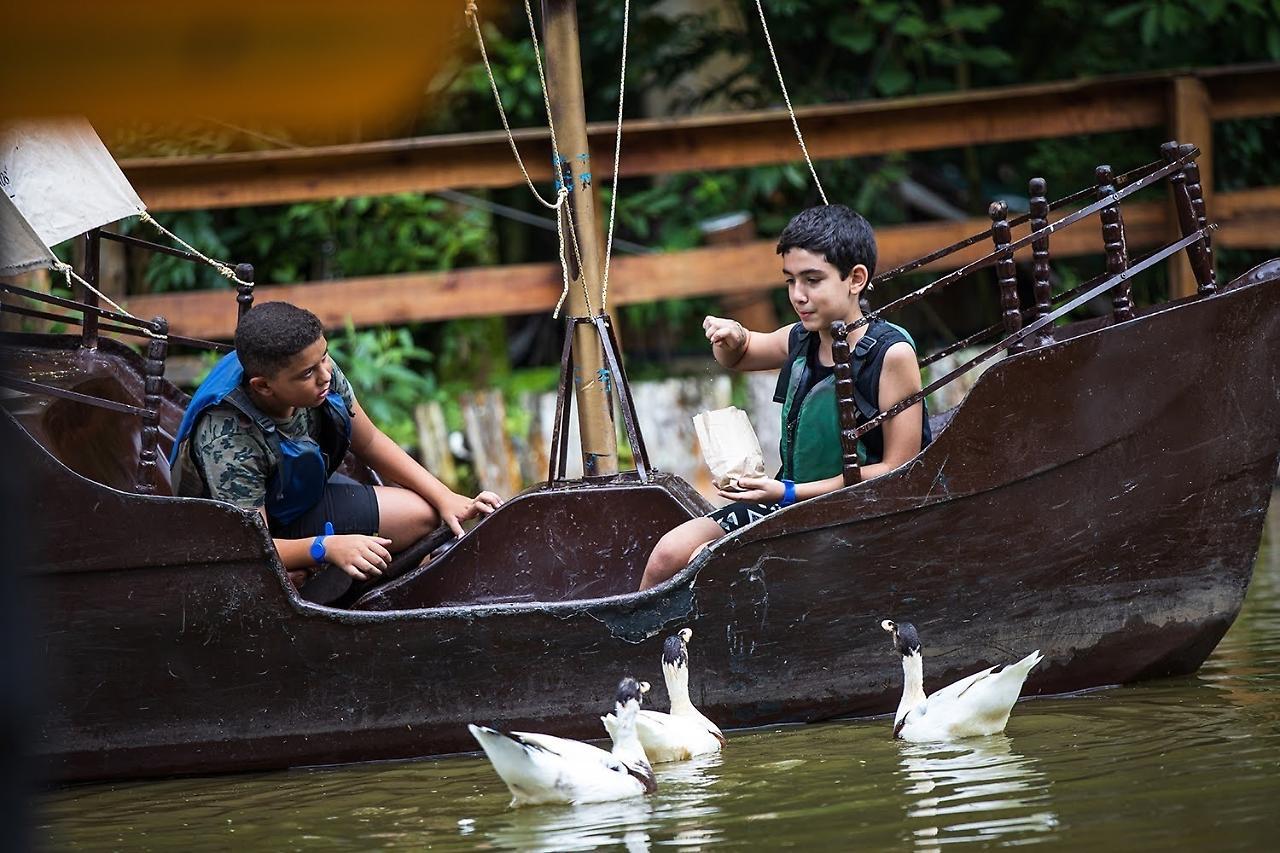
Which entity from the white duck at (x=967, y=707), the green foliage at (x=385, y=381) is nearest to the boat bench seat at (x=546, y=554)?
the white duck at (x=967, y=707)

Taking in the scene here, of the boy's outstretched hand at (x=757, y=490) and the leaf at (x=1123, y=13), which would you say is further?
the leaf at (x=1123, y=13)

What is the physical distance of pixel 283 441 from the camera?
4570 millimetres

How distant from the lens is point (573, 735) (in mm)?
4410

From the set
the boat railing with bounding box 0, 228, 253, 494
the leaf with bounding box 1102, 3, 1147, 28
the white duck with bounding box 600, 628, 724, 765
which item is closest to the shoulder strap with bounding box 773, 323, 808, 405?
the white duck with bounding box 600, 628, 724, 765

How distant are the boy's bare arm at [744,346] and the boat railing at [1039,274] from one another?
51 cm

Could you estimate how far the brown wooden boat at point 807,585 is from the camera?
14.0ft

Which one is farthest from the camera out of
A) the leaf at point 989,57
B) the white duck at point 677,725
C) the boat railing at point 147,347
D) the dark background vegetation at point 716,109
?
the leaf at point 989,57

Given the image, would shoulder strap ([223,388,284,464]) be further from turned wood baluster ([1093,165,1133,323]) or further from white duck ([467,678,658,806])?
turned wood baluster ([1093,165,1133,323])

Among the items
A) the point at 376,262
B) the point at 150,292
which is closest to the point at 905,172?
the point at 376,262

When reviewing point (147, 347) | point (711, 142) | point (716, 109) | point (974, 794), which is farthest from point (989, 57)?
point (974, 794)

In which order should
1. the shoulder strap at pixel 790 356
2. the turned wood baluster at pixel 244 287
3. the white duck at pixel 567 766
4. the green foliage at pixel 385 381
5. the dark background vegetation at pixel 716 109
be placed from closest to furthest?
the white duck at pixel 567 766, the shoulder strap at pixel 790 356, the turned wood baluster at pixel 244 287, the green foliage at pixel 385 381, the dark background vegetation at pixel 716 109

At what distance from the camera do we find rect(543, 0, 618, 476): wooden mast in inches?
217

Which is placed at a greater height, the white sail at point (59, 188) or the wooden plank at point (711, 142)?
the wooden plank at point (711, 142)

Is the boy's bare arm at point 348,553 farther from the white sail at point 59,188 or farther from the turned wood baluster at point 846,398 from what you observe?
the turned wood baluster at point 846,398
